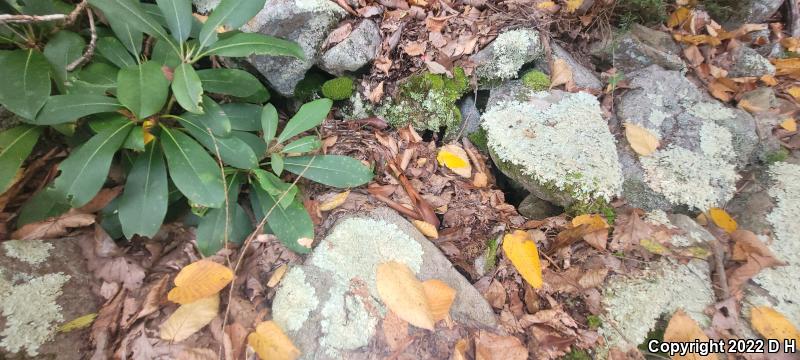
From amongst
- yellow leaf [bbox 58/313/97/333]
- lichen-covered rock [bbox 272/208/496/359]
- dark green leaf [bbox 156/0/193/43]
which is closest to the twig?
dark green leaf [bbox 156/0/193/43]

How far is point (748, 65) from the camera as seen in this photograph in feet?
9.24

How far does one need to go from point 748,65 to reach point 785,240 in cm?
157

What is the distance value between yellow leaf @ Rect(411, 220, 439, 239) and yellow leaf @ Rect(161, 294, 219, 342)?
94 centimetres

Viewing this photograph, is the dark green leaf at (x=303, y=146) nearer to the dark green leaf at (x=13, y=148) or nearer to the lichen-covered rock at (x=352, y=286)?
the lichen-covered rock at (x=352, y=286)

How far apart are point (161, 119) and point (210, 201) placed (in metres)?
0.53

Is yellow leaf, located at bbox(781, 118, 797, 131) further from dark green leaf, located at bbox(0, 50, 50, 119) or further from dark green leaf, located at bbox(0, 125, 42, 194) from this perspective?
dark green leaf, located at bbox(0, 125, 42, 194)

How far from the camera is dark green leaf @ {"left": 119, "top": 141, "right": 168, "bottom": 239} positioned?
1568 millimetres

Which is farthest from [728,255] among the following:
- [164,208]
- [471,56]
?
[164,208]

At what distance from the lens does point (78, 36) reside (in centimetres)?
169

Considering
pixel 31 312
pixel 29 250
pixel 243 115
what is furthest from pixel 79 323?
pixel 243 115

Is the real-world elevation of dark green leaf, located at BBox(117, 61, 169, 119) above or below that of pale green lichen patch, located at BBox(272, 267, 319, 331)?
above

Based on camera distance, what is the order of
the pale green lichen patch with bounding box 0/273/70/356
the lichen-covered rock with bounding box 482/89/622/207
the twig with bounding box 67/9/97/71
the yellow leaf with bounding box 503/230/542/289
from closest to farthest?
the pale green lichen patch with bounding box 0/273/70/356, the twig with bounding box 67/9/97/71, the yellow leaf with bounding box 503/230/542/289, the lichen-covered rock with bounding box 482/89/622/207

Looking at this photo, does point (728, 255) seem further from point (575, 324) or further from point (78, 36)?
point (78, 36)

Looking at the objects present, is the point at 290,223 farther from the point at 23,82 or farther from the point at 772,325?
the point at 772,325
